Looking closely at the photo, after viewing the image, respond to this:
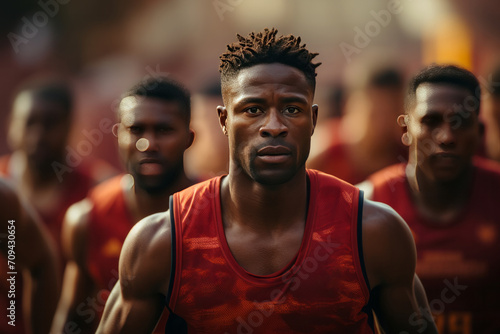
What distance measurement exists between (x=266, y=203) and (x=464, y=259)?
7.20 ft

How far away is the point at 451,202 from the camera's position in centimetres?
507

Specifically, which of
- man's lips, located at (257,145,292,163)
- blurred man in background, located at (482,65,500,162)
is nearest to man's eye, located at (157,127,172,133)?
man's lips, located at (257,145,292,163)

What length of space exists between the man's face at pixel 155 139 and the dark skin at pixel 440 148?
1689 millimetres

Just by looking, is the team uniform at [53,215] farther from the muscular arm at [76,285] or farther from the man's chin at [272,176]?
the man's chin at [272,176]

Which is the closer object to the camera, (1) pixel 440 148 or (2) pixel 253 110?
(2) pixel 253 110

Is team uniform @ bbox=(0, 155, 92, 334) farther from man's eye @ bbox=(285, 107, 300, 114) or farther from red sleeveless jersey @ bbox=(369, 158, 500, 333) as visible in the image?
man's eye @ bbox=(285, 107, 300, 114)

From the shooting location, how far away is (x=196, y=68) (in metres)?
13.8

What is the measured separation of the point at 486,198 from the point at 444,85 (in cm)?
93

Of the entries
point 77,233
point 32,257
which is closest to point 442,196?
point 77,233

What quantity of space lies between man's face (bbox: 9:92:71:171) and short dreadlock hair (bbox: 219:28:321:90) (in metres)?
3.40

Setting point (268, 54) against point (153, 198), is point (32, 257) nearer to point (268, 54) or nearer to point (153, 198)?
point (153, 198)

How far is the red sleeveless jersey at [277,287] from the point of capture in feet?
10.9

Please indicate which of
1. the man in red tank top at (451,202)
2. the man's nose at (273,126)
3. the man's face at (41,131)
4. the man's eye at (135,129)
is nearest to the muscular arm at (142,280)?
the man's nose at (273,126)

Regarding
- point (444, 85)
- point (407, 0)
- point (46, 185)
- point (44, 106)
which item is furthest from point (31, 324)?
point (407, 0)
